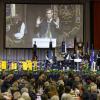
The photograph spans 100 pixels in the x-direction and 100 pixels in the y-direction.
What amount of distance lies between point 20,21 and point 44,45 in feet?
4.22

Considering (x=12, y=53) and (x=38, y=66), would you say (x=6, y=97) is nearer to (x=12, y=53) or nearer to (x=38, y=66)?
(x=38, y=66)

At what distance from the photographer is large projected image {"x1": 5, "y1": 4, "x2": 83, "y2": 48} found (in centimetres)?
1566

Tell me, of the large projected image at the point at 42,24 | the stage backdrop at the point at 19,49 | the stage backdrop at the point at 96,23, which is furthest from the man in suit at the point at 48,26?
the stage backdrop at the point at 96,23

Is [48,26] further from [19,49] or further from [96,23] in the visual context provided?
[96,23]

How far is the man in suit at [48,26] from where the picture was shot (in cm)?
1577

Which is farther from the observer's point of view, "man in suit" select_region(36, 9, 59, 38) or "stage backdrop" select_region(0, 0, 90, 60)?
"man in suit" select_region(36, 9, 59, 38)

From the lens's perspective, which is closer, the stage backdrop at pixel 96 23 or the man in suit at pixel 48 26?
the stage backdrop at pixel 96 23

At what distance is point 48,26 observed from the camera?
15.8 metres

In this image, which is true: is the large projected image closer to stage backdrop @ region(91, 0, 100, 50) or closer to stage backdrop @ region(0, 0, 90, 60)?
stage backdrop @ region(0, 0, 90, 60)

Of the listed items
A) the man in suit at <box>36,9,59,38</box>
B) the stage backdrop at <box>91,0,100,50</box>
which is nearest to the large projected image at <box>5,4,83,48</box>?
the man in suit at <box>36,9,59,38</box>

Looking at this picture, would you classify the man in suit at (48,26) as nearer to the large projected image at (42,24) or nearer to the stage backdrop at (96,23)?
the large projected image at (42,24)

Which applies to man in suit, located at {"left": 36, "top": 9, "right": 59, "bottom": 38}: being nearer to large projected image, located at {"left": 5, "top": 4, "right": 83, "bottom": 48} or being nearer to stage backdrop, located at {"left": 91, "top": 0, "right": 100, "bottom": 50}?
large projected image, located at {"left": 5, "top": 4, "right": 83, "bottom": 48}

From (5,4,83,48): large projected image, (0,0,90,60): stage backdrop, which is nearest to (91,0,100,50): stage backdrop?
(0,0,90,60): stage backdrop

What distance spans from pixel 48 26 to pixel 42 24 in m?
0.24
